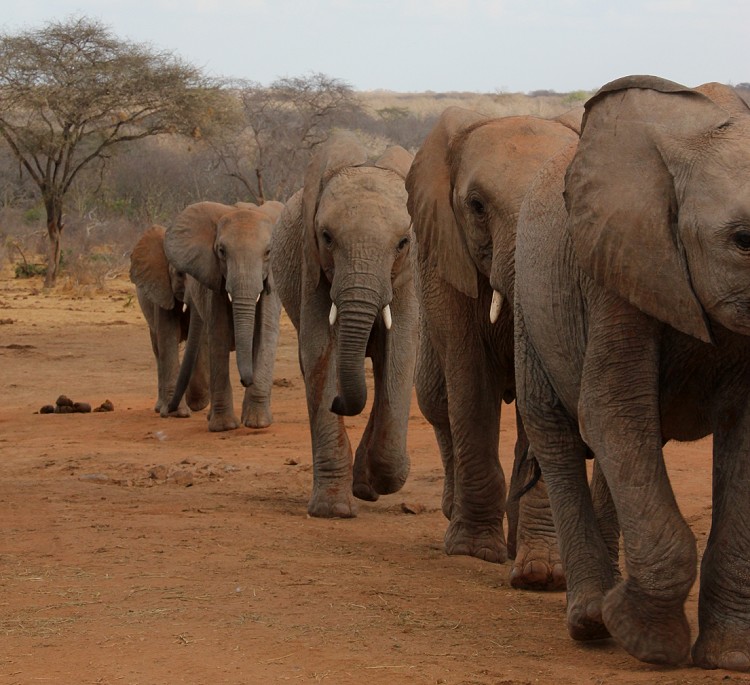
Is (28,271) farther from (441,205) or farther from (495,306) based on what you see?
(495,306)

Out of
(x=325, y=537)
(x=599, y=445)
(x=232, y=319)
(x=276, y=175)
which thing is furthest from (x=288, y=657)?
(x=276, y=175)

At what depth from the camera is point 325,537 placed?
564 centimetres

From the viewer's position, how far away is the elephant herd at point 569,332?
10.7 ft

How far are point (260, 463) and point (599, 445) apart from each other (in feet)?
15.6

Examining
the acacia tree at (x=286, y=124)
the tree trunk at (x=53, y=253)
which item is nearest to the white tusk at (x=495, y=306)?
the tree trunk at (x=53, y=253)

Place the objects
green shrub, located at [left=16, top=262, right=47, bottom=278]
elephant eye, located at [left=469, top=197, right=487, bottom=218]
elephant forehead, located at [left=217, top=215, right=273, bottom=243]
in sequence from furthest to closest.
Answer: green shrub, located at [left=16, top=262, right=47, bottom=278]
elephant forehead, located at [left=217, top=215, right=273, bottom=243]
elephant eye, located at [left=469, top=197, right=487, bottom=218]

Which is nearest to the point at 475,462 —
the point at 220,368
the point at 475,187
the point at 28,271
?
the point at 475,187

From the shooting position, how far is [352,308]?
5805 millimetres

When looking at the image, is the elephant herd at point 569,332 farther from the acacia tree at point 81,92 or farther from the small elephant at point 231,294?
the acacia tree at point 81,92

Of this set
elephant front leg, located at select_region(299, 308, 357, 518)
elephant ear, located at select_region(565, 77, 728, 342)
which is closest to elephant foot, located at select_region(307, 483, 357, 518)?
elephant front leg, located at select_region(299, 308, 357, 518)

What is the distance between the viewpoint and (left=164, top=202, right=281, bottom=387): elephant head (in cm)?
903

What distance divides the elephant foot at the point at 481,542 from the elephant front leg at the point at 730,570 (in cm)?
179

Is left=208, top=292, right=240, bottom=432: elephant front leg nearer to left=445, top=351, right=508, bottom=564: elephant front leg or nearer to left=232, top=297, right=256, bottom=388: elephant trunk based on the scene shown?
left=232, top=297, right=256, bottom=388: elephant trunk

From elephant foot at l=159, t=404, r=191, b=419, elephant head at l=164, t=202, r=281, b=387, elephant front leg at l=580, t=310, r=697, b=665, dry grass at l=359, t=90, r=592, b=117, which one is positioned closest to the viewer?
elephant front leg at l=580, t=310, r=697, b=665
